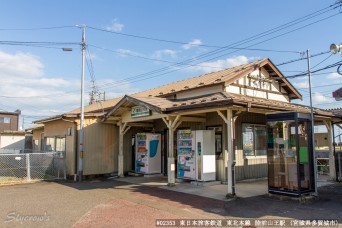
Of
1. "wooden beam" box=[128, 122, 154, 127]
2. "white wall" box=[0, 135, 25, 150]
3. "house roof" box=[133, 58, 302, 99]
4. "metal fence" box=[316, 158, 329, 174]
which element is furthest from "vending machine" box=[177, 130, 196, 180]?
"white wall" box=[0, 135, 25, 150]

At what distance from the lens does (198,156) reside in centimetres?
1189

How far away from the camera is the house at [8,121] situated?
4088 cm

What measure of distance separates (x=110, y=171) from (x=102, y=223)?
356 inches

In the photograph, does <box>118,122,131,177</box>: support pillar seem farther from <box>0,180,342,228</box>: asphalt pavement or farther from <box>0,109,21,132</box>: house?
<box>0,109,21,132</box>: house

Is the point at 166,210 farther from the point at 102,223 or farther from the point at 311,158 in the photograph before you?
the point at 311,158

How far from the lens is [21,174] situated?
16.6 meters

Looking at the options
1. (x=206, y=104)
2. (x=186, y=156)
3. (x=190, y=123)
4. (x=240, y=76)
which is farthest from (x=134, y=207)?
(x=240, y=76)

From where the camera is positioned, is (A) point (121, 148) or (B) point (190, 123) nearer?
(B) point (190, 123)

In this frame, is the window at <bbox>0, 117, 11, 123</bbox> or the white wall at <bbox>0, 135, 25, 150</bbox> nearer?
the white wall at <bbox>0, 135, 25, 150</bbox>

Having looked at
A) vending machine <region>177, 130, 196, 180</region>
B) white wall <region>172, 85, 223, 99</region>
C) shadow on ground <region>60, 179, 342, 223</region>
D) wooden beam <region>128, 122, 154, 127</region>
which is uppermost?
white wall <region>172, 85, 223, 99</region>

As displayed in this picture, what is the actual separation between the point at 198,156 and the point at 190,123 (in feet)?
7.76

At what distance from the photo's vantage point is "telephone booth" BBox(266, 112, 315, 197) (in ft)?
29.6

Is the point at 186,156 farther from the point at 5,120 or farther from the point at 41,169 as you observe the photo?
the point at 5,120

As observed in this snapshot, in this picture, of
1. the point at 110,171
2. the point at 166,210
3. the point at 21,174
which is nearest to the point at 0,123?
the point at 21,174
